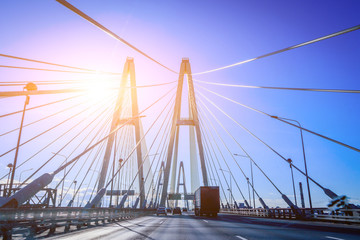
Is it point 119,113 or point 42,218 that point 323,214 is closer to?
point 119,113

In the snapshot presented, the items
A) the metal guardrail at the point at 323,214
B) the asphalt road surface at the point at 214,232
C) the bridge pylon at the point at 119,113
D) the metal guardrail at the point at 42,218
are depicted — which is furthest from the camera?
the bridge pylon at the point at 119,113

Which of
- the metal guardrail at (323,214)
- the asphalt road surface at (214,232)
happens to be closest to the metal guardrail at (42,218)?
the asphalt road surface at (214,232)

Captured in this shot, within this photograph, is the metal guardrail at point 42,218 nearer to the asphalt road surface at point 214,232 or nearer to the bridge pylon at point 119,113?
the asphalt road surface at point 214,232

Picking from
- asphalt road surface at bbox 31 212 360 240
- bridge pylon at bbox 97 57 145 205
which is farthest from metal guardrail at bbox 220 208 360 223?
bridge pylon at bbox 97 57 145 205

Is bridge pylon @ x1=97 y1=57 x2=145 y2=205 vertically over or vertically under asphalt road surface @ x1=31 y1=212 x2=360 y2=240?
over

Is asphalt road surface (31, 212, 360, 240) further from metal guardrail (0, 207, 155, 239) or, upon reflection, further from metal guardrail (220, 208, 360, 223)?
metal guardrail (220, 208, 360, 223)

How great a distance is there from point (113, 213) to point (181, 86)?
18440 millimetres

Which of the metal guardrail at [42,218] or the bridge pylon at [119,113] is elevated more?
the bridge pylon at [119,113]

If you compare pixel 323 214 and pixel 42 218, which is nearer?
pixel 42 218

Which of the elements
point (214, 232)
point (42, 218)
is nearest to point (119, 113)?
point (42, 218)

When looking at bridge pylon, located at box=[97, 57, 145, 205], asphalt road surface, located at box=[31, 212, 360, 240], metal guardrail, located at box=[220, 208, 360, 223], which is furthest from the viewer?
bridge pylon, located at box=[97, 57, 145, 205]

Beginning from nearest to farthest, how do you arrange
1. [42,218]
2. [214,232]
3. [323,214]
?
[42,218]
[214,232]
[323,214]

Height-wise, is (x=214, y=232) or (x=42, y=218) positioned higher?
(x=42, y=218)

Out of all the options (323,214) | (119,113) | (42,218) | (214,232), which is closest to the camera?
(42,218)
